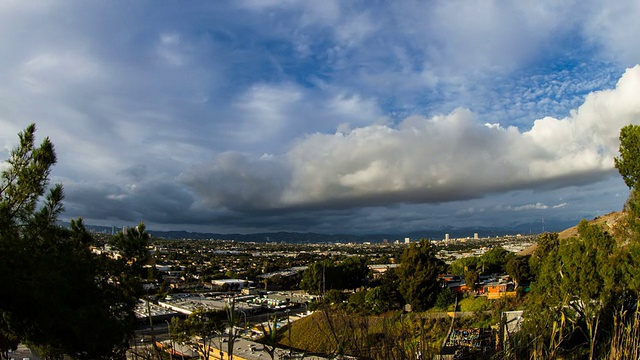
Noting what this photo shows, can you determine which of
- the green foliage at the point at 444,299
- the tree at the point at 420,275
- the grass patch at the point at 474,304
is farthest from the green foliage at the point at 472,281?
the green foliage at the point at 444,299

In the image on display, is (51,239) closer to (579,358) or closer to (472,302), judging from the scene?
(579,358)

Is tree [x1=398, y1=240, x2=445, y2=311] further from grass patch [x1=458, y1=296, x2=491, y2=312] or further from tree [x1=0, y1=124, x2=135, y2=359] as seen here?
tree [x1=0, y1=124, x2=135, y2=359]

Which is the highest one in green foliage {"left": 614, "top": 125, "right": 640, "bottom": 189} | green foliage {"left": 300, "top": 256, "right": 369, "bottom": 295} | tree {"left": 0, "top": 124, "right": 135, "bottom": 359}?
green foliage {"left": 614, "top": 125, "right": 640, "bottom": 189}

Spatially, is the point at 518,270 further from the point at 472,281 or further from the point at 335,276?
A: the point at 335,276

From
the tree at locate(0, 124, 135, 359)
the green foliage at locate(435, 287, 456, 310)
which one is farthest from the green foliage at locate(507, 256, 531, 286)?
the tree at locate(0, 124, 135, 359)

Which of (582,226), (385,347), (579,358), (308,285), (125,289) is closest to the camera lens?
(385,347)


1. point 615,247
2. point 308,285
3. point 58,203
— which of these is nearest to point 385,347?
point 58,203

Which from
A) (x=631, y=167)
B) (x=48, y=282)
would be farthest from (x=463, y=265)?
(x=48, y=282)
